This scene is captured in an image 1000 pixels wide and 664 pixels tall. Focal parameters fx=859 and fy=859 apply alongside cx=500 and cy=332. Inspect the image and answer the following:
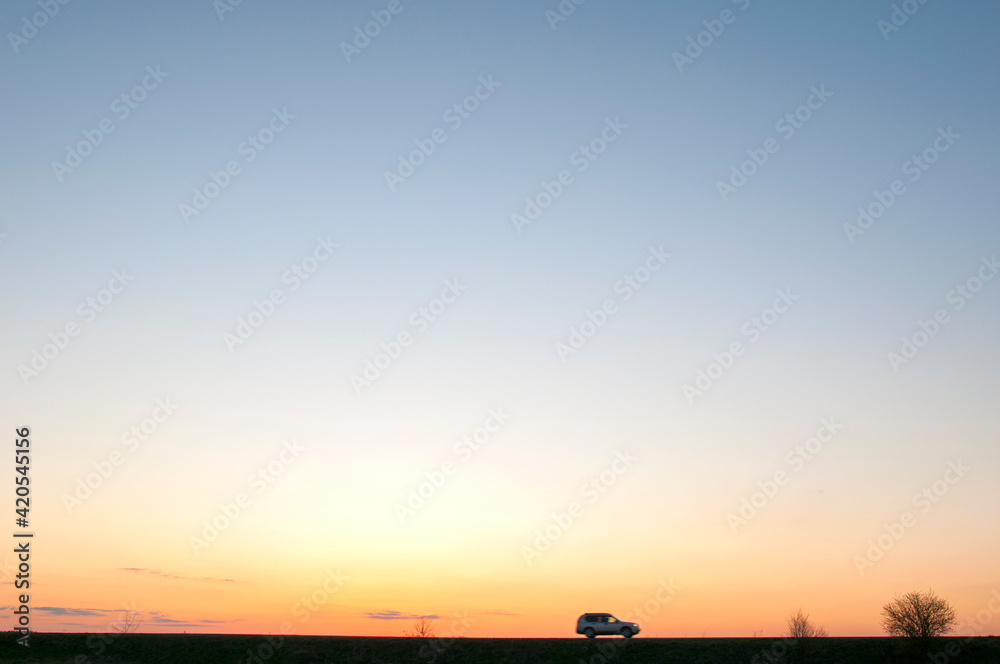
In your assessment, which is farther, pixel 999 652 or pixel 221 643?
pixel 221 643

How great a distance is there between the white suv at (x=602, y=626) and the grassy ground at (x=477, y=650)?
155 centimetres

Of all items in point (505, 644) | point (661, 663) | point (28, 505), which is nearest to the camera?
point (28, 505)

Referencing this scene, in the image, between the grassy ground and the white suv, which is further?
the white suv

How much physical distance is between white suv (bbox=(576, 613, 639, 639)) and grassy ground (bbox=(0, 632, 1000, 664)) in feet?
5.09

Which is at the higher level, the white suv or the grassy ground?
the white suv

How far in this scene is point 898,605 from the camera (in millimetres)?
60219

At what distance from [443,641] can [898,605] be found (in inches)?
1268

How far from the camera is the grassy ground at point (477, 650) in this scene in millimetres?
57875

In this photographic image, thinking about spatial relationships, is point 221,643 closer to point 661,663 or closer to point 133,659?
point 133,659

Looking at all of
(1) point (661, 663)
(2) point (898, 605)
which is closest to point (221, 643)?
(1) point (661, 663)

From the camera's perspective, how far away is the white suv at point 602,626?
62375 mm

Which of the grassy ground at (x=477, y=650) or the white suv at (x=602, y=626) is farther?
the white suv at (x=602, y=626)

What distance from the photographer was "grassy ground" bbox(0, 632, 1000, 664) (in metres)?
57.9

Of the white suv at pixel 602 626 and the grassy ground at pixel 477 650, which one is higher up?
the white suv at pixel 602 626
